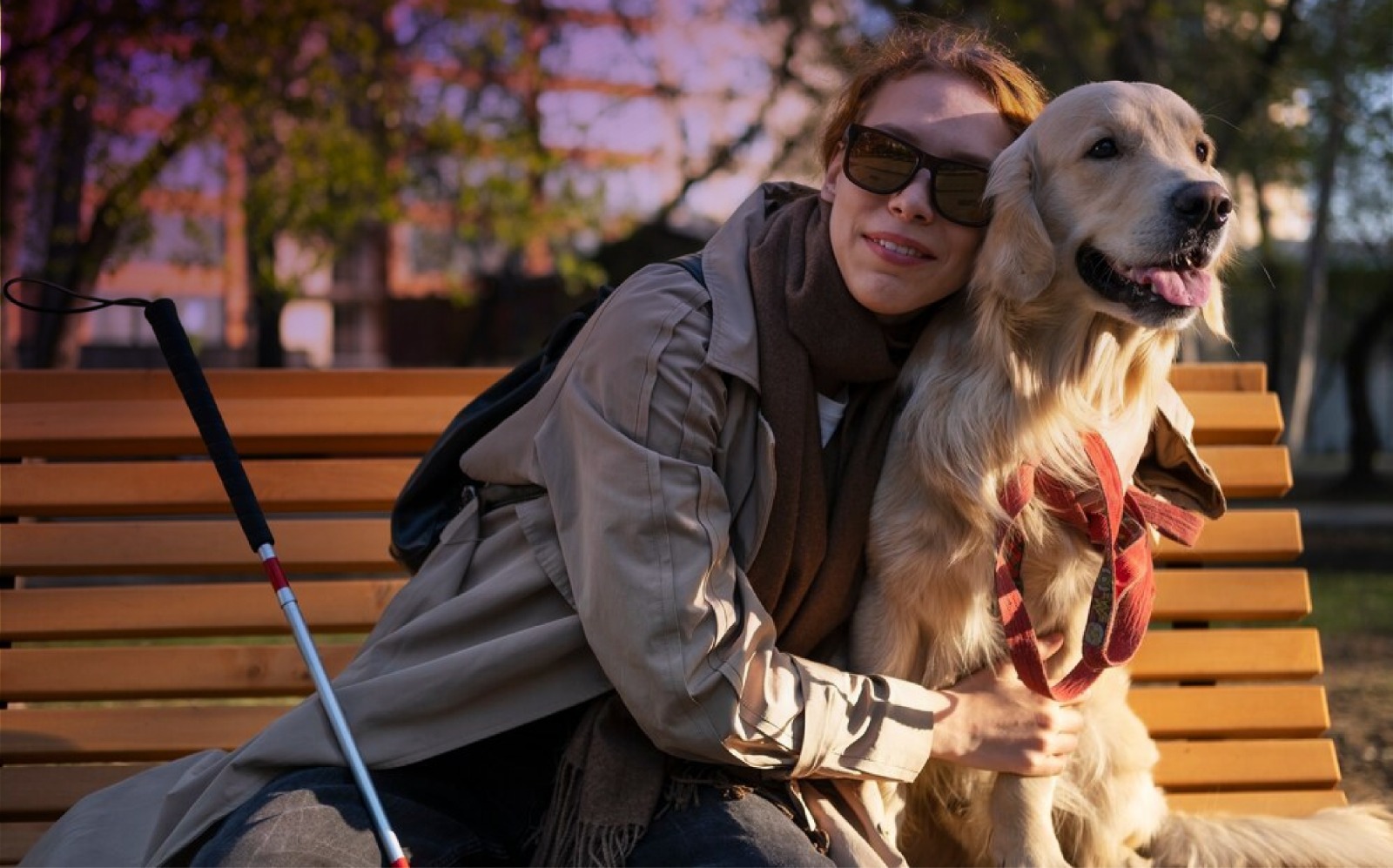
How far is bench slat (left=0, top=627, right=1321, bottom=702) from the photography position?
9.78ft

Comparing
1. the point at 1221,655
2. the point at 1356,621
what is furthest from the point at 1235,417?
the point at 1356,621

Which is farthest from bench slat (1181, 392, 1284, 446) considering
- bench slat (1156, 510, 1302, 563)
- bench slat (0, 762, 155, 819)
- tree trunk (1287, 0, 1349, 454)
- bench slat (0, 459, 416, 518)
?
tree trunk (1287, 0, 1349, 454)

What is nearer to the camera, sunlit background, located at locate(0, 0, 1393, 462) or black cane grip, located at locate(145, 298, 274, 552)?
black cane grip, located at locate(145, 298, 274, 552)

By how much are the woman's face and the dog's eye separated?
177mm

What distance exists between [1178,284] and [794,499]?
71 cm

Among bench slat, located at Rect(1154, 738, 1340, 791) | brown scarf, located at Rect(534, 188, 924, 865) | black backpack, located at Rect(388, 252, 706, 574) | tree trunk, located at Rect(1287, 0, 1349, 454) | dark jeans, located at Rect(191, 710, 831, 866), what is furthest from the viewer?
tree trunk, located at Rect(1287, 0, 1349, 454)

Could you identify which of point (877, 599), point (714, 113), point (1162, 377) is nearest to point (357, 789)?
point (877, 599)

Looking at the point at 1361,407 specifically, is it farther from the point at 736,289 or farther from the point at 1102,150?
the point at 736,289

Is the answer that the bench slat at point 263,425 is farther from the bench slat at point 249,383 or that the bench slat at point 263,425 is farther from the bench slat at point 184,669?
the bench slat at point 184,669

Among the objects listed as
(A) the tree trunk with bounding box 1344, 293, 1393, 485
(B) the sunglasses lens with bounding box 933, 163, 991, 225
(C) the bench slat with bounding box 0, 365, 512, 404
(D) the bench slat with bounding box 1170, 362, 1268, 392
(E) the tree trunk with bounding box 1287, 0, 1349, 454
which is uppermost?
(B) the sunglasses lens with bounding box 933, 163, 991, 225

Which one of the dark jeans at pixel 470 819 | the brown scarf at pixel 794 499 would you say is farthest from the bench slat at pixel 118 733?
the brown scarf at pixel 794 499

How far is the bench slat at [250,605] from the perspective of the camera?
3010 millimetres

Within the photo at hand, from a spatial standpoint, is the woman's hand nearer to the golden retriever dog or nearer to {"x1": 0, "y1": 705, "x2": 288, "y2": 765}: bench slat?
the golden retriever dog

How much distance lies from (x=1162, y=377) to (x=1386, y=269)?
20281 mm
